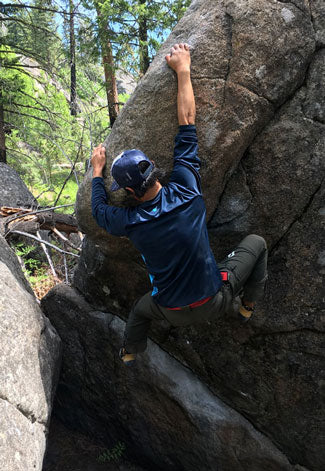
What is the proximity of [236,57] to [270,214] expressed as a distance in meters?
1.63

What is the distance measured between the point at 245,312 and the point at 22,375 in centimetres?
247

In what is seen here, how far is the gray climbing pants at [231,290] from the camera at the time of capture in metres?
3.41

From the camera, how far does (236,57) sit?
3.39 m

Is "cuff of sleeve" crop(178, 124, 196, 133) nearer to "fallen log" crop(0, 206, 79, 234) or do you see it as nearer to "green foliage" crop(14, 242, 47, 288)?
"fallen log" crop(0, 206, 79, 234)

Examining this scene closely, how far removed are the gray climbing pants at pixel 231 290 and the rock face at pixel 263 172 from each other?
35 cm

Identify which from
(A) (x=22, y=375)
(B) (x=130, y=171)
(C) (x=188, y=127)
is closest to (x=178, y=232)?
(B) (x=130, y=171)

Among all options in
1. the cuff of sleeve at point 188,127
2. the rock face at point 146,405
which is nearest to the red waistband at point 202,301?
the cuff of sleeve at point 188,127

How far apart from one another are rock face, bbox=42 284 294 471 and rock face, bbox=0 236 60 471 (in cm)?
79

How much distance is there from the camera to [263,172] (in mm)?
3760

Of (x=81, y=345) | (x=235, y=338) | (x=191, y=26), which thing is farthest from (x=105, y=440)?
(x=191, y=26)

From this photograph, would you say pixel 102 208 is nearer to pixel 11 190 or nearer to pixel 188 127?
pixel 188 127

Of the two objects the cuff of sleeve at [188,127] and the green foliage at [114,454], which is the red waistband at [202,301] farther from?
the green foliage at [114,454]

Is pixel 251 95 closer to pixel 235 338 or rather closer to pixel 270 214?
pixel 270 214

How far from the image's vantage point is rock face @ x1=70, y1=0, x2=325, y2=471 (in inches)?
134
